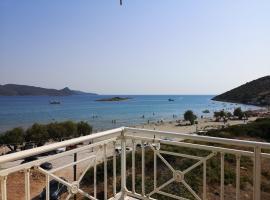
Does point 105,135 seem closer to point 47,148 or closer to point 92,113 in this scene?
point 47,148

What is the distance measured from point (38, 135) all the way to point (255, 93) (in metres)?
92.5

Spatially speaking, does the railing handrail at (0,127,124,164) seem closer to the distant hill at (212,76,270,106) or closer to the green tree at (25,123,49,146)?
the green tree at (25,123,49,146)

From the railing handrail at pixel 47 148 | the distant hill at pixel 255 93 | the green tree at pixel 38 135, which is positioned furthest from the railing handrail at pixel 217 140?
the distant hill at pixel 255 93

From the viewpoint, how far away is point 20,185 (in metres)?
10.1

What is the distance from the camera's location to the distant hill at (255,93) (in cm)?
9662

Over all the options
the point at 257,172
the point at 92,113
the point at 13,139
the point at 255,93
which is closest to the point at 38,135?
the point at 13,139

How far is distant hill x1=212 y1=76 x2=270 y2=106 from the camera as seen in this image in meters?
96.6

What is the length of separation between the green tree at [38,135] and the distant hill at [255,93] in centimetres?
8076

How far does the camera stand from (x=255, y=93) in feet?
344

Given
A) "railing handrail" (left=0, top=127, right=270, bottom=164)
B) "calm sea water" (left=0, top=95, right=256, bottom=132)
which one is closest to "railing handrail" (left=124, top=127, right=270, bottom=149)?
"railing handrail" (left=0, top=127, right=270, bottom=164)

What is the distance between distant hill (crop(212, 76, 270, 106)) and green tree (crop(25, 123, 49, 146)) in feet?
265

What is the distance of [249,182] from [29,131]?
87.3ft

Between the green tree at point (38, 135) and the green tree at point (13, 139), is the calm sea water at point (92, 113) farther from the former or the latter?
the green tree at point (13, 139)

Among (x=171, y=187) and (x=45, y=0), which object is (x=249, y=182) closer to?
(x=171, y=187)
